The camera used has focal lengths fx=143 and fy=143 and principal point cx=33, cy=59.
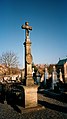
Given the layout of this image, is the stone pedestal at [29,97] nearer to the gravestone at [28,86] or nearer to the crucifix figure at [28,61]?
the gravestone at [28,86]

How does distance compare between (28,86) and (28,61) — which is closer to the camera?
(28,86)

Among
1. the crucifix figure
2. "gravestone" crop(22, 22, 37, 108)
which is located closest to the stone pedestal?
"gravestone" crop(22, 22, 37, 108)

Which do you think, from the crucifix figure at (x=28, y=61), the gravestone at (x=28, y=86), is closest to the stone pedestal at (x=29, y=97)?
the gravestone at (x=28, y=86)

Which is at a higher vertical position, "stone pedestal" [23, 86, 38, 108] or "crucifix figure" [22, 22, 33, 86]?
"crucifix figure" [22, 22, 33, 86]

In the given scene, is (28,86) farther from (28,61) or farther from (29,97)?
(28,61)

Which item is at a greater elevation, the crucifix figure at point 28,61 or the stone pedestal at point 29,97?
the crucifix figure at point 28,61

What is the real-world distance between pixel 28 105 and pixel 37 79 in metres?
15.9

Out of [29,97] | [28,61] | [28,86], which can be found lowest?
[29,97]

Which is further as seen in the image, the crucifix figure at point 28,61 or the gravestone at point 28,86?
the crucifix figure at point 28,61

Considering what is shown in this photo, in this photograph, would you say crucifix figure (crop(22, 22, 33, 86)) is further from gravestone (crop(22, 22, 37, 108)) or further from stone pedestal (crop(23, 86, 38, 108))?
stone pedestal (crop(23, 86, 38, 108))

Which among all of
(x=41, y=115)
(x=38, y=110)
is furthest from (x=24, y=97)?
(x=41, y=115)

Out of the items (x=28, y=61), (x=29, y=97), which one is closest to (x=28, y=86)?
(x=29, y=97)

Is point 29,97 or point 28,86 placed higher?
point 28,86

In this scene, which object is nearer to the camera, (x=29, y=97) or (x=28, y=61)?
(x=29, y=97)
